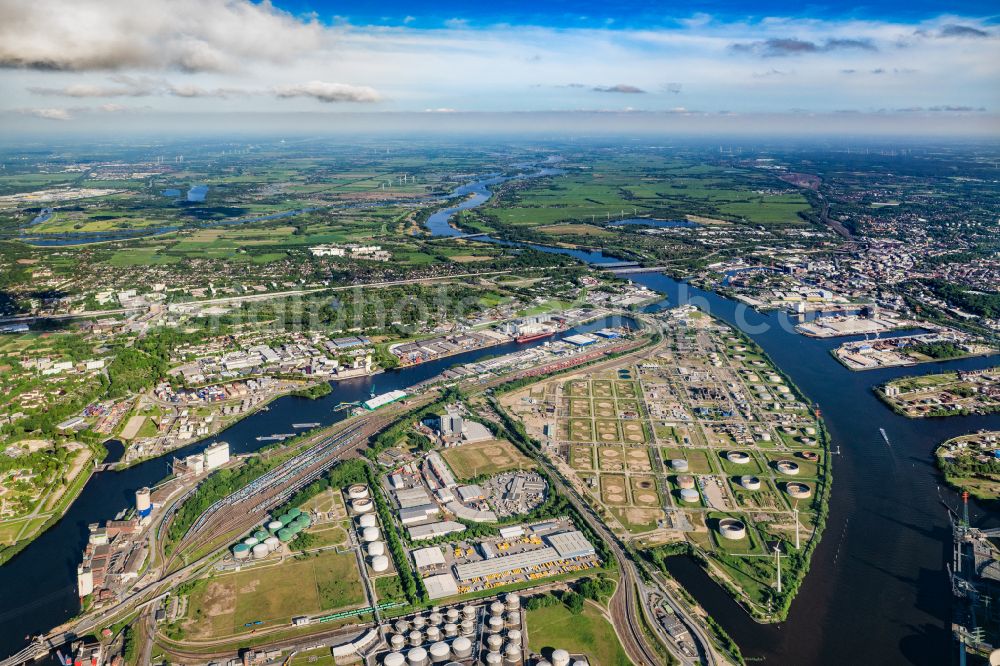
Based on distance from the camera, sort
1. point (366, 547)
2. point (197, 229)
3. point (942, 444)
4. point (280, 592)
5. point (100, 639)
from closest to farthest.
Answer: point (100, 639), point (280, 592), point (366, 547), point (942, 444), point (197, 229)

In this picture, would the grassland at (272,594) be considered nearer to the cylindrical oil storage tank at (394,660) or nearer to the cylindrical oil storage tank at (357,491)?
the cylindrical oil storage tank at (394,660)

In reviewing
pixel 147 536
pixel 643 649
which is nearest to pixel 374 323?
pixel 147 536

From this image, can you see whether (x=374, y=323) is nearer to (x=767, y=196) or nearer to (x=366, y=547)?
(x=366, y=547)

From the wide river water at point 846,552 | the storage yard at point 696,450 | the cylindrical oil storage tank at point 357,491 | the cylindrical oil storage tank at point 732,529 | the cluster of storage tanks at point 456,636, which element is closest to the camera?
the cluster of storage tanks at point 456,636

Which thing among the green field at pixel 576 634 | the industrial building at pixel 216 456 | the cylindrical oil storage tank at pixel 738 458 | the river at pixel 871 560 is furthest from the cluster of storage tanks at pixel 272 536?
the cylindrical oil storage tank at pixel 738 458

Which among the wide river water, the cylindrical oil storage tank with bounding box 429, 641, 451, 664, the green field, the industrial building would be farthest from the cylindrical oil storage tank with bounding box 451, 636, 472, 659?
the industrial building

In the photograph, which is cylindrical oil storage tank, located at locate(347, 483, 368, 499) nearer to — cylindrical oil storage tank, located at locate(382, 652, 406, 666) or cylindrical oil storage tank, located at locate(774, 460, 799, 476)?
cylindrical oil storage tank, located at locate(382, 652, 406, 666)
